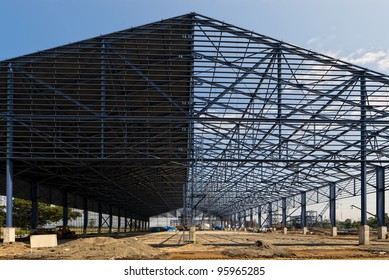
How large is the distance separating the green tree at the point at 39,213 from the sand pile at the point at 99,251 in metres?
63.1

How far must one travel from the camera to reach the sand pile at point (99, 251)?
23203 mm

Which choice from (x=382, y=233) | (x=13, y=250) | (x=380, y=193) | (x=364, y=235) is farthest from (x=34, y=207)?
(x=380, y=193)

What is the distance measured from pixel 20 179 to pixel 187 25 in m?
26.2

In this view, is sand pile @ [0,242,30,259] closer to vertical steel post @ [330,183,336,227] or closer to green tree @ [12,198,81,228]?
vertical steel post @ [330,183,336,227]

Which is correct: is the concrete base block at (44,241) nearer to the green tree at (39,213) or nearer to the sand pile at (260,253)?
the sand pile at (260,253)

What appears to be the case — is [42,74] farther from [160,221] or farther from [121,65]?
[160,221]

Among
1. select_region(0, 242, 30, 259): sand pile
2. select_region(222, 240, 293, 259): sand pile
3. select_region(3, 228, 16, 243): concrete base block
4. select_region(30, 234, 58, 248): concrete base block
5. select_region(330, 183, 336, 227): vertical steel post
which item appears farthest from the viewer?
select_region(330, 183, 336, 227): vertical steel post

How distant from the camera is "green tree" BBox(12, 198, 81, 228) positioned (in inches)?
3413

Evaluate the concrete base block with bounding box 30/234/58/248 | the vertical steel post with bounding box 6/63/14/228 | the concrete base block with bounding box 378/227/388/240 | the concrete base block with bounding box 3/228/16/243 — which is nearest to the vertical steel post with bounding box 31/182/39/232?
the concrete base block with bounding box 3/228/16/243

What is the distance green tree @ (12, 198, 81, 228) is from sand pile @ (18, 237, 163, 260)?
63111 millimetres

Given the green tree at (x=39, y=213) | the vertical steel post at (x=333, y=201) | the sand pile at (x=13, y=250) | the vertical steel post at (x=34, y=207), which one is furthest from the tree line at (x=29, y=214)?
the sand pile at (x=13, y=250)

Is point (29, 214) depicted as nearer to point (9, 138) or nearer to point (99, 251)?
point (9, 138)

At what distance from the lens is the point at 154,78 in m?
36.7
